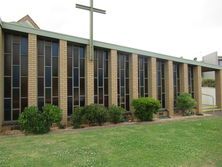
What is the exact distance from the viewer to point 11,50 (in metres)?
11.2

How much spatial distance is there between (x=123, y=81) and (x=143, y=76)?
5.82ft

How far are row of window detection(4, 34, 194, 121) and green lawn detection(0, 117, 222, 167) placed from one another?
3938mm

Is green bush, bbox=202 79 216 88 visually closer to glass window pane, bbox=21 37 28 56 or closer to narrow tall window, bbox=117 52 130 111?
narrow tall window, bbox=117 52 130 111

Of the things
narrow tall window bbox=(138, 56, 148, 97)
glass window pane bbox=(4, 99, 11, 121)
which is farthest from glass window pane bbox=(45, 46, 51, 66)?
narrow tall window bbox=(138, 56, 148, 97)

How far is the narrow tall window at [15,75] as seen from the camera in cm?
1105

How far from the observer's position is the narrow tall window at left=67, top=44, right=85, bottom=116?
12625mm

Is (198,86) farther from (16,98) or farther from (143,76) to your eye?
(16,98)

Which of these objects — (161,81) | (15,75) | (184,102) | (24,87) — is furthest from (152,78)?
(15,75)

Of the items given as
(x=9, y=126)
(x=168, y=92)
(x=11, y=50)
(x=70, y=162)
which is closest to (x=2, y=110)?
(x=9, y=126)

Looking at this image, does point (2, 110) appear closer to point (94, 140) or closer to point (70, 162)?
point (94, 140)

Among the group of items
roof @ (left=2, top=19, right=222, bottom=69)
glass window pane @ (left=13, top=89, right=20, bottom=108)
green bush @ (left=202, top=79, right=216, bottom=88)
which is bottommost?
glass window pane @ (left=13, top=89, right=20, bottom=108)

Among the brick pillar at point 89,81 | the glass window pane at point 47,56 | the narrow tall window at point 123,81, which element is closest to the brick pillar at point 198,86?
the narrow tall window at point 123,81

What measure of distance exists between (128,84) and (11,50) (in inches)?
276

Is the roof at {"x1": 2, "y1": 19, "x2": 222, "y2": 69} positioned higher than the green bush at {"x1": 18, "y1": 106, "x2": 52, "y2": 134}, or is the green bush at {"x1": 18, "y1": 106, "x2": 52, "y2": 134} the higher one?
the roof at {"x1": 2, "y1": 19, "x2": 222, "y2": 69}
